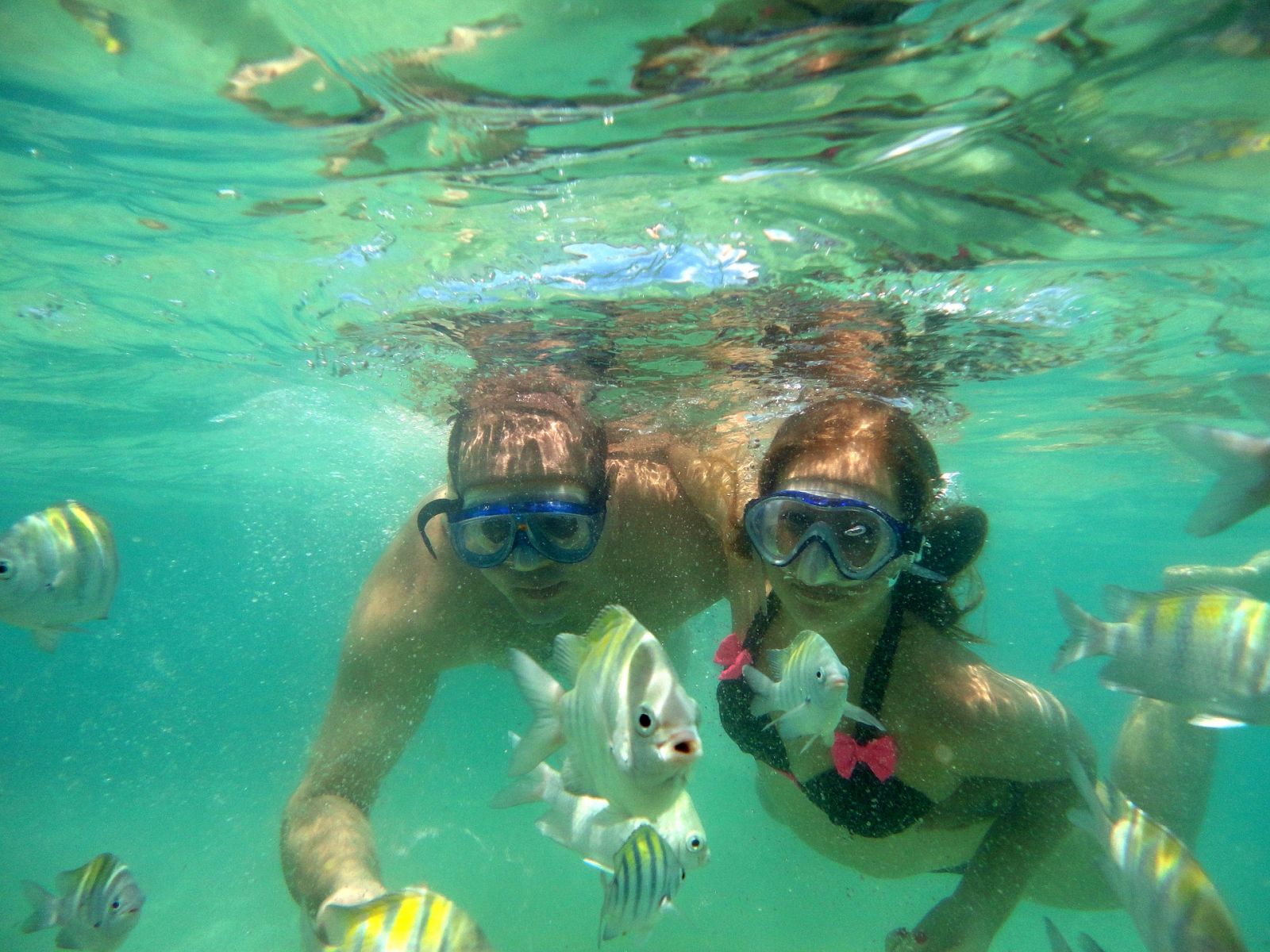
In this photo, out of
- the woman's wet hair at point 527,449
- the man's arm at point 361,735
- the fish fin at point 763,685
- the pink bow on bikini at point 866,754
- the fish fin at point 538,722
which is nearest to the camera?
the fish fin at point 538,722

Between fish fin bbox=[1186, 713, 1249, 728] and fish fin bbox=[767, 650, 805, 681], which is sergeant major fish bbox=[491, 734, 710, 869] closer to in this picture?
fish fin bbox=[767, 650, 805, 681]

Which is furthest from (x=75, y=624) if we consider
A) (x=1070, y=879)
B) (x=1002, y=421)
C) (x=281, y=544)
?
(x=281, y=544)

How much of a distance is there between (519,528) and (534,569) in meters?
0.50

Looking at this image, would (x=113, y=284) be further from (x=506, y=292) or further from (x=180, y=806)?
(x=180, y=806)

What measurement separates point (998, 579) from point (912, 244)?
63.4 m

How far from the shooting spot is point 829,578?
4.29 meters

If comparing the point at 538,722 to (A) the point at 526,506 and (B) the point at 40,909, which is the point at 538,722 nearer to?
(A) the point at 526,506

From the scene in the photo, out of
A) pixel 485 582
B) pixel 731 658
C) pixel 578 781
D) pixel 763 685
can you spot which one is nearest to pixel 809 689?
pixel 763 685

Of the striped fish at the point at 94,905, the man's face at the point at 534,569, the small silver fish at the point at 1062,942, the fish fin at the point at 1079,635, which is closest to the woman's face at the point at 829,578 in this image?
the fish fin at the point at 1079,635

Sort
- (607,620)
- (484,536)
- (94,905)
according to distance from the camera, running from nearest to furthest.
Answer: (607,620)
(94,905)
(484,536)

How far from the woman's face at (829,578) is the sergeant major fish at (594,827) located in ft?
5.22

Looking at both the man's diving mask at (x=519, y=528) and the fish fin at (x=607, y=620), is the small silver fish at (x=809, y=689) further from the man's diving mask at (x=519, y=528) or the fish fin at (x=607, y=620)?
the man's diving mask at (x=519, y=528)

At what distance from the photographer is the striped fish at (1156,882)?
105 inches

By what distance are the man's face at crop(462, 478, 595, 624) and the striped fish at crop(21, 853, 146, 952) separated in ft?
10.5
